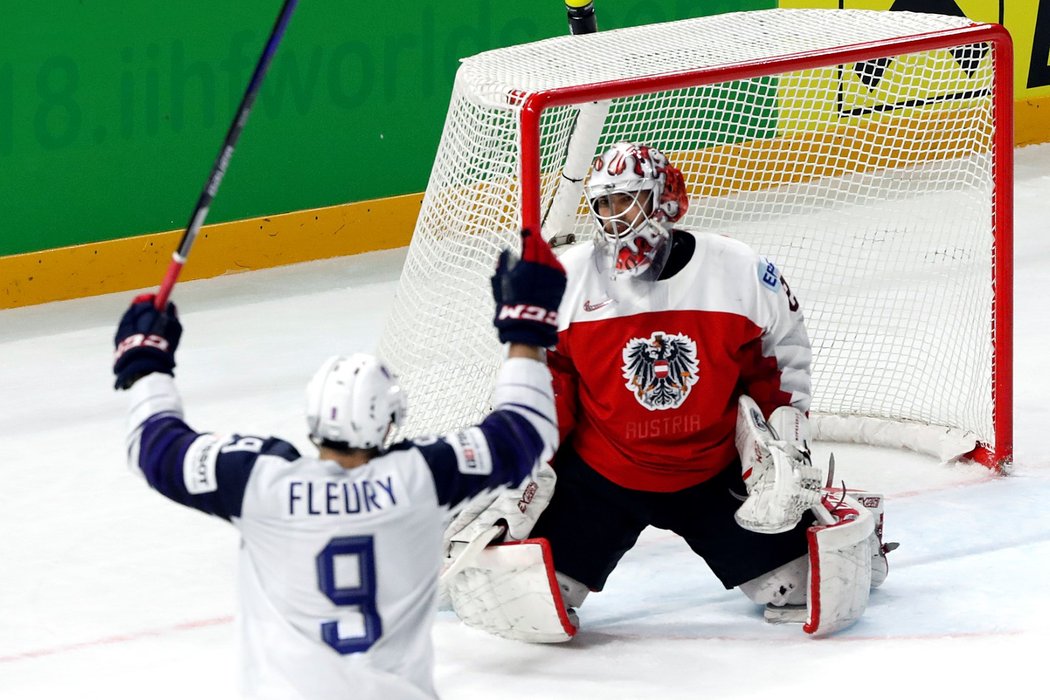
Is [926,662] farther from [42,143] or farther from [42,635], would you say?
[42,143]

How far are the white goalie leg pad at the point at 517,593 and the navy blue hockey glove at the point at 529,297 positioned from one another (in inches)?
42.2

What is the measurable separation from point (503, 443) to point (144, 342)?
21.6 inches

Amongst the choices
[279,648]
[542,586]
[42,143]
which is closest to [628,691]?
[542,586]

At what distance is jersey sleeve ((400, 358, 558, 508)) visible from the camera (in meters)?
2.63

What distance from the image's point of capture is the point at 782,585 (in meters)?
3.86

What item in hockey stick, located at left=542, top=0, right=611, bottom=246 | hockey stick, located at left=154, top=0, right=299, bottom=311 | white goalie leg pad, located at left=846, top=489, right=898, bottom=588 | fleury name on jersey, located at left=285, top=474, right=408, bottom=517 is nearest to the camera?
fleury name on jersey, located at left=285, top=474, right=408, bottom=517

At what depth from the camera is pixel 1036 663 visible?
369 cm

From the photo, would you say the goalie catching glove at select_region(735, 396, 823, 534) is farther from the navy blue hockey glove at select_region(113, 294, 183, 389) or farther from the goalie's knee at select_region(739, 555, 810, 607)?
the navy blue hockey glove at select_region(113, 294, 183, 389)

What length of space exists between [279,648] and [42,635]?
1659 millimetres

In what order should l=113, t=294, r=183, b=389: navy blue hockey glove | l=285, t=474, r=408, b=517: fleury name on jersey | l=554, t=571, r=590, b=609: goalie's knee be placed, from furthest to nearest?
l=554, t=571, r=590, b=609: goalie's knee < l=113, t=294, r=183, b=389: navy blue hockey glove < l=285, t=474, r=408, b=517: fleury name on jersey

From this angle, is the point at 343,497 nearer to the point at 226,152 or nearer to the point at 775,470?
the point at 226,152

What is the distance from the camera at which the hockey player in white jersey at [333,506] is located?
2.57 meters

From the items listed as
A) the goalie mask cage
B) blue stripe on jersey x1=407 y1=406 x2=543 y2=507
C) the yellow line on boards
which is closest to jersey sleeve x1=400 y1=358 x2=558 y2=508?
blue stripe on jersey x1=407 y1=406 x2=543 y2=507

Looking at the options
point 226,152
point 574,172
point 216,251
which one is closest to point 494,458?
point 226,152
